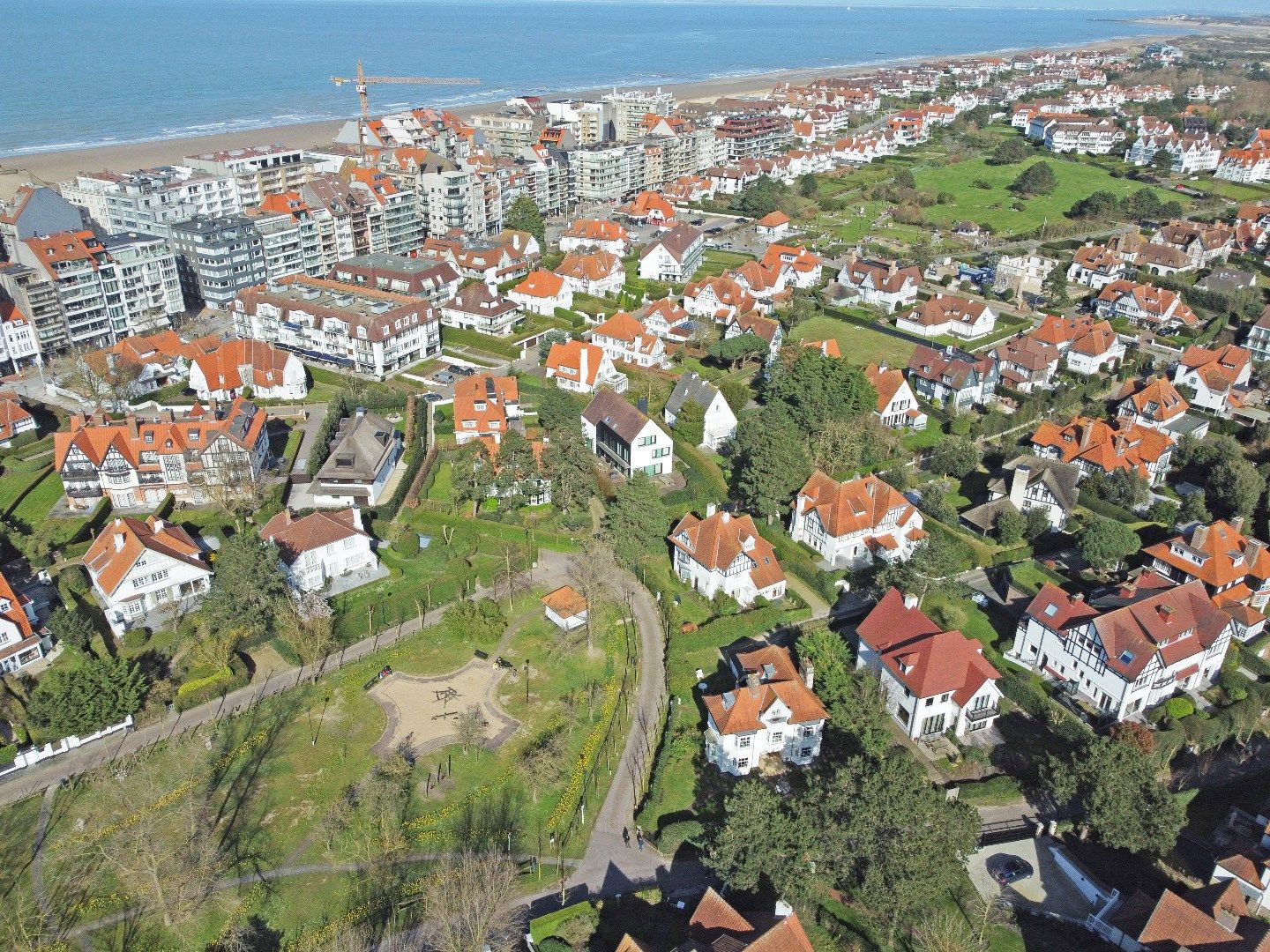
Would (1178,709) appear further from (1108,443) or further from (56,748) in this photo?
(56,748)

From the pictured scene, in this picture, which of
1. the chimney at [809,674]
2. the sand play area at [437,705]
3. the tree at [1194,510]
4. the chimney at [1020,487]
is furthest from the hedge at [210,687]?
the tree at [1194,510]

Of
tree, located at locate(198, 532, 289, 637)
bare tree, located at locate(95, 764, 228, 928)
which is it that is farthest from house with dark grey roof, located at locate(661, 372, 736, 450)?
bare tree, located at locate(95, 764, 228, 928)

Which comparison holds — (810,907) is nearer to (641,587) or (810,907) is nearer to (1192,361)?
(641,587)

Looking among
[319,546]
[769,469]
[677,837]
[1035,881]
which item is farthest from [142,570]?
[1035,881]

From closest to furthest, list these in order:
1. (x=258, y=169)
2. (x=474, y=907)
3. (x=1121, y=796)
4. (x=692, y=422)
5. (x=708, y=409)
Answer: (x=474, y=907), (x=1121, y=796), (x=692, y=422), (x=708, y=409), (x=258, y=169)

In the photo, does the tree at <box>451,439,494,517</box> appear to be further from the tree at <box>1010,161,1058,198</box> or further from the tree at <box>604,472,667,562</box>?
the tree at <box>1010,161,1058,198</box>

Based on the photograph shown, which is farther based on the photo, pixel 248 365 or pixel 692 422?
pixel 248 365

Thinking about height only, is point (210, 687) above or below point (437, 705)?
above
